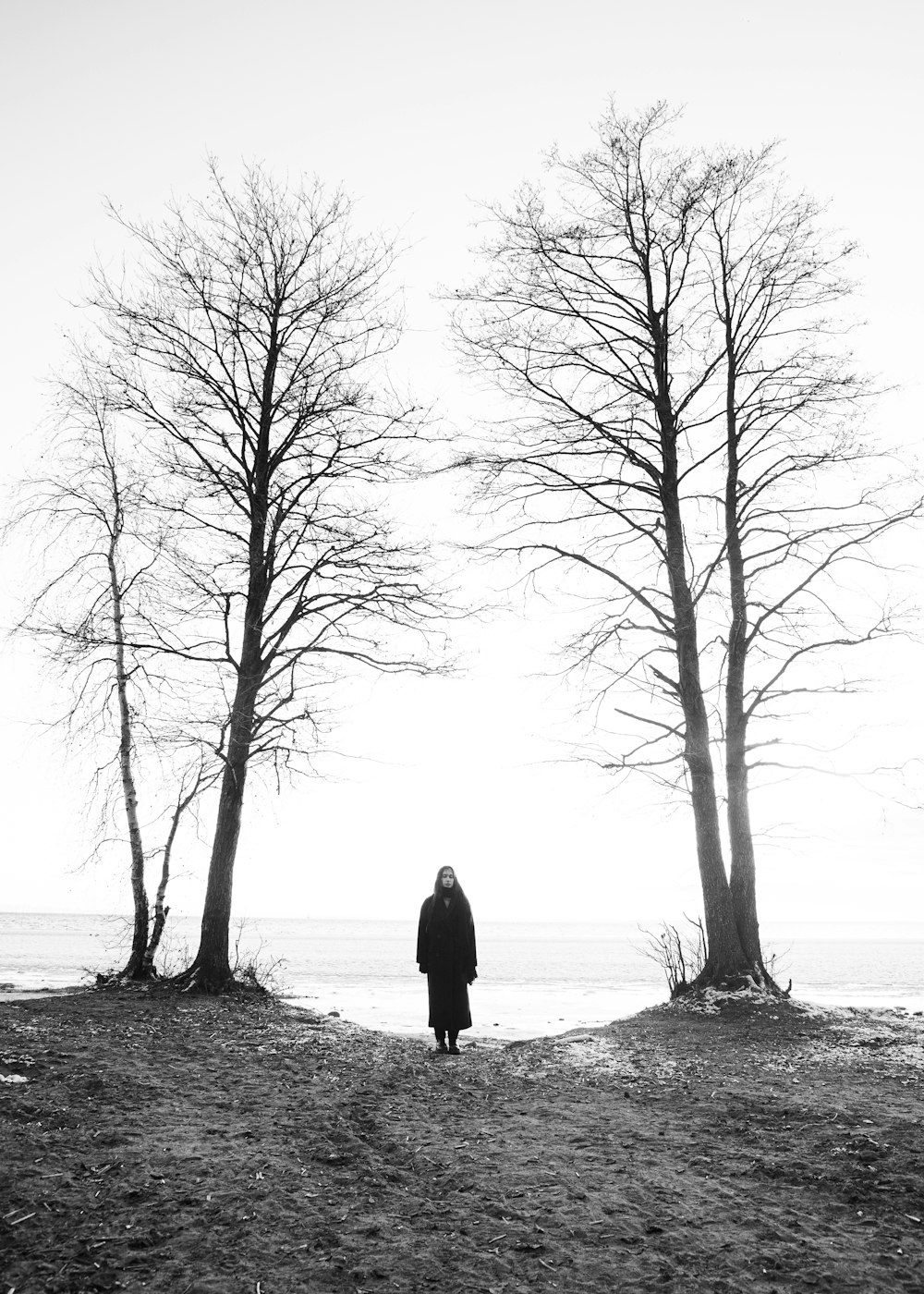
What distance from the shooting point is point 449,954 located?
9750mm

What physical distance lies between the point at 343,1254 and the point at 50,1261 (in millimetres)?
1159

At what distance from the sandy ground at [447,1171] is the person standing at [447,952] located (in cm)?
153

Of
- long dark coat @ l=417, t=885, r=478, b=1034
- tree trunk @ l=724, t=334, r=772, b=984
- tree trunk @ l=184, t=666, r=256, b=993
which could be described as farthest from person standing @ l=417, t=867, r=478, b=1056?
tree trunk @ l=724, t=334, r=772, b=984

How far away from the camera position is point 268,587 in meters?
12.6

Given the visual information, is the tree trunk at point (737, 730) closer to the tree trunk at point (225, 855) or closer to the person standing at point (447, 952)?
the person standing at point (447, 952)

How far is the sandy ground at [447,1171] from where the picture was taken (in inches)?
135

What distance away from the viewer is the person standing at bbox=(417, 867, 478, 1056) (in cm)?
931

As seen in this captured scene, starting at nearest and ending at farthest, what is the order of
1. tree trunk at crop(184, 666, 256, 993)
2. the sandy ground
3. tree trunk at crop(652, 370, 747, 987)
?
the sandy ground, tree trunk at crop(652, 370, 747, 987), tree trunk at crop(184, 666, 256, 993)

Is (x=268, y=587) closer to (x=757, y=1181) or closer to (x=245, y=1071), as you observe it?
(x=245, y=1071)

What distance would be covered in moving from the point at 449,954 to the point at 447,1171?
17.1ft

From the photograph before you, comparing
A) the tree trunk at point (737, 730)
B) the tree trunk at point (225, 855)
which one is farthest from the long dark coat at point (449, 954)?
the tree trunk at point (737, 730)

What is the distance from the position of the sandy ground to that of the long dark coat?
156cm

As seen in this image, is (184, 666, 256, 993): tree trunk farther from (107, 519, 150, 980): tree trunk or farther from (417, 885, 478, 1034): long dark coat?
(417, 885, 478, 1034): long dark coat

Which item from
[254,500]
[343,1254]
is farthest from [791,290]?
[343,1254]
